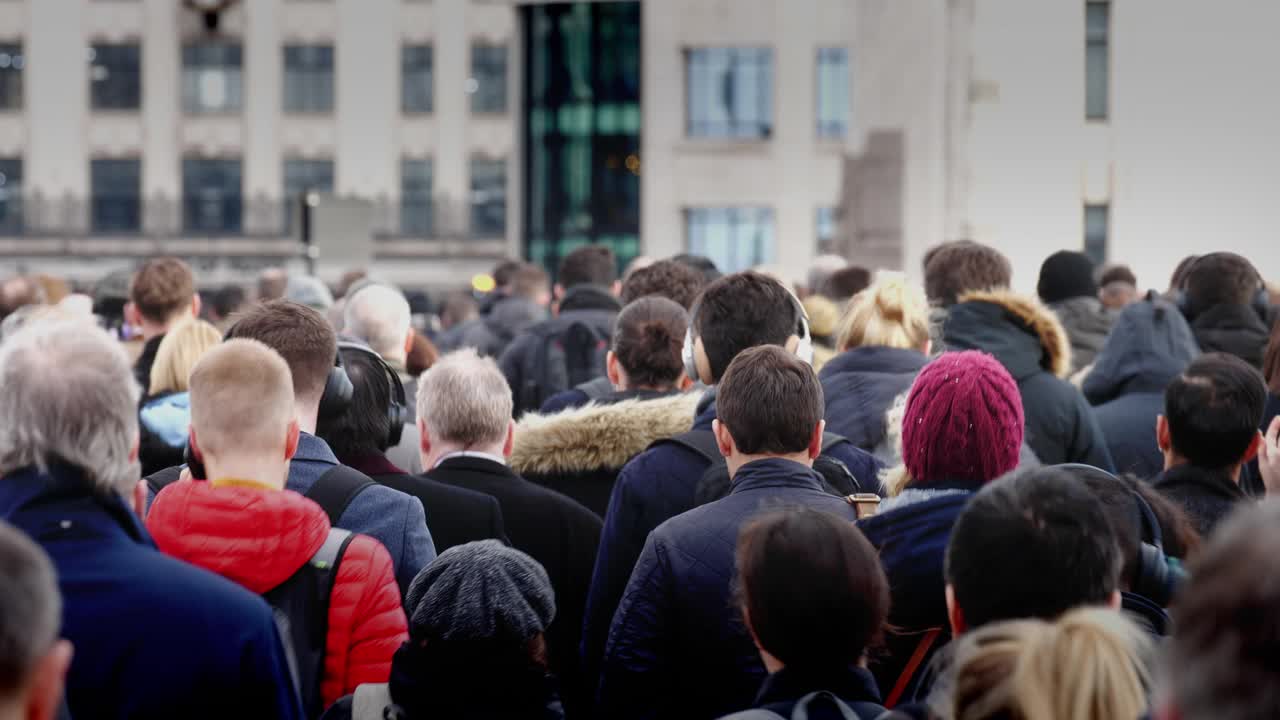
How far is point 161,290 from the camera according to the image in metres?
8.70

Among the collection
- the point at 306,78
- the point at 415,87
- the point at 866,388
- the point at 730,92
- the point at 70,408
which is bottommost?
the point at 866,388

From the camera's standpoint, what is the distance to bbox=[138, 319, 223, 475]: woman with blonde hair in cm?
684

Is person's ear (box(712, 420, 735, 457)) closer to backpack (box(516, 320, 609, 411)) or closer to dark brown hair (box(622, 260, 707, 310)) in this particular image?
dark brown hair (box(622, 260, 707, 310))

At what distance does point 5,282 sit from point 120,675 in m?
10.0

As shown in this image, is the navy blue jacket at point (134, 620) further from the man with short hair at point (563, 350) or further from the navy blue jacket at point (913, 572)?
the man with short hair at point (563, 350)

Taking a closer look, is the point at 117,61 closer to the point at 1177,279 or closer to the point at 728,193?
the point at 728,193

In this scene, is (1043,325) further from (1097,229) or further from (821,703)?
(1097,229)

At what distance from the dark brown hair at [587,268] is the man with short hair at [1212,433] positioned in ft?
19.1

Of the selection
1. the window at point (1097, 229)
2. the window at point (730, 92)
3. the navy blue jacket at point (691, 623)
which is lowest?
the navy blue jacket at point (691, 623)

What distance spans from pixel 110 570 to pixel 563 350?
24.0 ft

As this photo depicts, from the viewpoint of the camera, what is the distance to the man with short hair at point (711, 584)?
4676 mm

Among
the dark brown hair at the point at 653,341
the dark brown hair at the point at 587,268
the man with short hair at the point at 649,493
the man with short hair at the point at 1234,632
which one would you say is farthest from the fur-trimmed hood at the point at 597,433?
the dark brown hair at the point at 587,268

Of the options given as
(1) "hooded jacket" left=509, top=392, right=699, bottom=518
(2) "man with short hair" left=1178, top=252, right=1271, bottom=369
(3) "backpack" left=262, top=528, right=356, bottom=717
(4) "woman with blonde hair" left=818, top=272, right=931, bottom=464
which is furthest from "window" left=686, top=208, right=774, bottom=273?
(3) "backpack" left=262, top=528, right=356, bottom=717

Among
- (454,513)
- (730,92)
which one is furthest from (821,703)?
(730,92)
